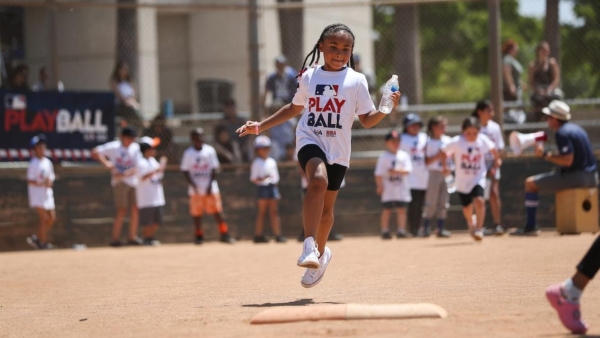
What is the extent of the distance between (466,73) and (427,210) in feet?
130

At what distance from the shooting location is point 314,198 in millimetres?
7371

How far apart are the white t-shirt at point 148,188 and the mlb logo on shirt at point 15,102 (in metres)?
2.05

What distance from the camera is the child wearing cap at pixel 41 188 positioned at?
1536 cm

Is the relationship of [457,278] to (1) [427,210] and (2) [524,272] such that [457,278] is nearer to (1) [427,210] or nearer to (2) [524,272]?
(2) [524,272]

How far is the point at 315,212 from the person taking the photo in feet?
24.3

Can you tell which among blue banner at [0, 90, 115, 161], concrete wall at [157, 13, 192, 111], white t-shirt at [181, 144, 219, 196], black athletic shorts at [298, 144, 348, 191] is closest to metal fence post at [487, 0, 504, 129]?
white t-shirt at [181, 144, 219, 196]

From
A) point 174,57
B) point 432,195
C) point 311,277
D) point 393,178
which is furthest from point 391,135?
point 174,57

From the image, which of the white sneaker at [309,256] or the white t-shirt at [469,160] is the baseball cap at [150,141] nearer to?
the white t-shirt at [469,160]


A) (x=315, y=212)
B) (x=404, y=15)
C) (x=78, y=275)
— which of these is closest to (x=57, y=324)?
(x=315, y=212)

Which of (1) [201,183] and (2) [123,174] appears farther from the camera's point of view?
(1) [201,183]

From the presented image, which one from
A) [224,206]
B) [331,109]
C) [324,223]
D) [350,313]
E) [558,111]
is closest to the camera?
[350,313]

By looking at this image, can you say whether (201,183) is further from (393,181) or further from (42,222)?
(393,181)

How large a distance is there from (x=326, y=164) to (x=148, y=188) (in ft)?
29.3

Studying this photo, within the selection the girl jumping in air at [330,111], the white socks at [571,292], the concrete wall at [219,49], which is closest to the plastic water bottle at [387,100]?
the girl jumping in air at [330,111]
